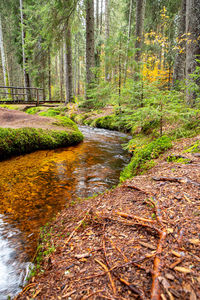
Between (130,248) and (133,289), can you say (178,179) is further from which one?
(133,289)

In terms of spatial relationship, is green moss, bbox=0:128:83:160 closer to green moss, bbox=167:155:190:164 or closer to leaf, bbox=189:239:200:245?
green moss, bbox=167:155:190:164

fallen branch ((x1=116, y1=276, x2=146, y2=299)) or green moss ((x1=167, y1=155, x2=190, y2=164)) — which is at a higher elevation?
green moss ((x1=167, y1=155, x2=190, y2=164))

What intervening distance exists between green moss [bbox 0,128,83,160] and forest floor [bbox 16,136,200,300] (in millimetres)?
3577

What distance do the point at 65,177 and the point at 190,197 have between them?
2.93 metres

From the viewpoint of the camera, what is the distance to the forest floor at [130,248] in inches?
43.9

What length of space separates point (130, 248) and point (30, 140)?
A: 5108 millimetres

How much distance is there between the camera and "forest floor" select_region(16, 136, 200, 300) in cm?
112

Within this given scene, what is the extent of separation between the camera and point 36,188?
3.52 meters

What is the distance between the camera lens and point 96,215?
6.91ft

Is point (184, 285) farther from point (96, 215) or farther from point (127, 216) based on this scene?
point (96, 215)

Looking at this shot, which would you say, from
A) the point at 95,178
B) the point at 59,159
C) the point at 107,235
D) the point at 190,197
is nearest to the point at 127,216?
the point at 107,235

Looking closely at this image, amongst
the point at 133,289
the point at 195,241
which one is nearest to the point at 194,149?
the point at 195,241

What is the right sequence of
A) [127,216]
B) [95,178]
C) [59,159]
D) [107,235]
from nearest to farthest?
[107,235] < [127,216] < [95,178] < [59,159]

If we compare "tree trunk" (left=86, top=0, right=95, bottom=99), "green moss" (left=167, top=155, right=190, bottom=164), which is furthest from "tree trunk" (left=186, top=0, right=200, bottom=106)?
"tree trunk" (left=86, top=0, right=95, bottom=99)
